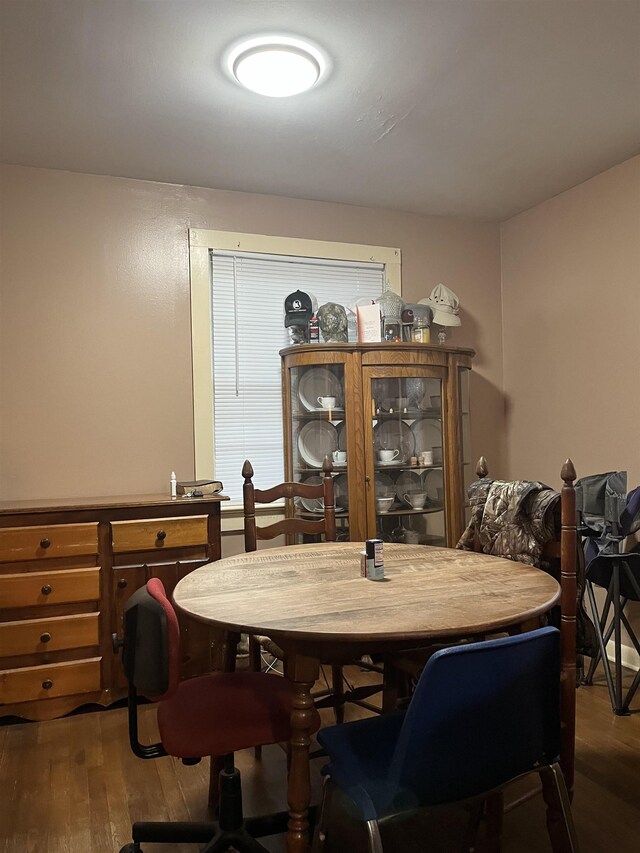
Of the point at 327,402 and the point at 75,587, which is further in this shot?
the point at 327,402

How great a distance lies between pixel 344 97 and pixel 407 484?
1969mm

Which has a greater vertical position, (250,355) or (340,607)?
(250,355)

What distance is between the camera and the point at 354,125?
2.87 metres

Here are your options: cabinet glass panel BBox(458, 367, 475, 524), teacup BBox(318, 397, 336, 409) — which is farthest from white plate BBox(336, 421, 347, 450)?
cabinet glass panel BBox(458, 367, 475, 524)

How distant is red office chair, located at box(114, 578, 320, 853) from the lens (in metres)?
1.44

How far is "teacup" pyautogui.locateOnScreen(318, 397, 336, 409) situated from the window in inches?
14.5

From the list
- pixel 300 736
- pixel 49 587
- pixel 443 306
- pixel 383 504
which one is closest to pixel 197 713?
pixel 300 736

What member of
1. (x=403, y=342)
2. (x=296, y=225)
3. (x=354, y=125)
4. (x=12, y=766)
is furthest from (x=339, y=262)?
(x=12, y=766)

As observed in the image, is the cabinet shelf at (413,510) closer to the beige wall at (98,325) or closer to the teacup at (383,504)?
the teacup at (383,504)

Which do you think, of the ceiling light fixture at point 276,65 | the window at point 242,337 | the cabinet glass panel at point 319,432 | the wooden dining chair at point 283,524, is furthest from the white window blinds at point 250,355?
the ceiling light fixture at point 276,65

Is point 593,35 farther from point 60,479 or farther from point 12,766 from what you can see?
point 12,766

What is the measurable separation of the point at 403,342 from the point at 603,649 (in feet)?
5.98

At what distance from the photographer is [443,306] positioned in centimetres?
389

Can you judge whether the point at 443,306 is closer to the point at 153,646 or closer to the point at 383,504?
the point at 383,504
